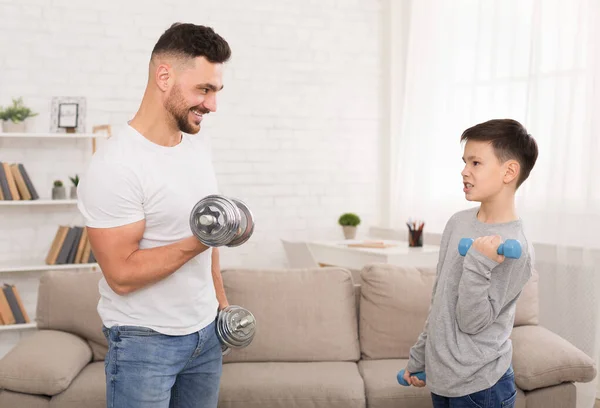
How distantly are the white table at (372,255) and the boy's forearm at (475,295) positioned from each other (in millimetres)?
2447

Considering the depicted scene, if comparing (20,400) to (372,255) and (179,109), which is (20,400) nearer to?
(179,109)

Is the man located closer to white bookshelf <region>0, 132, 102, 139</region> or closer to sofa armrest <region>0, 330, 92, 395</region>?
sofa armrest <region>0, 330, 92, 395</region>

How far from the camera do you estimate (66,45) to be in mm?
5270

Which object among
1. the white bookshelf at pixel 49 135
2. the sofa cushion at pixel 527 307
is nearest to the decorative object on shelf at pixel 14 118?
the white bookshelf at pixel 49 135

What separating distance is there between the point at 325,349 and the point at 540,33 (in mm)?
2379

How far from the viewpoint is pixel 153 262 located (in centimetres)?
166

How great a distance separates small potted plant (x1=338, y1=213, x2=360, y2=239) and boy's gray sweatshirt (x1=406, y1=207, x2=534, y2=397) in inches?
141

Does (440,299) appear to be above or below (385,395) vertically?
above

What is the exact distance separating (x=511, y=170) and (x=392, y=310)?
149 centimetres

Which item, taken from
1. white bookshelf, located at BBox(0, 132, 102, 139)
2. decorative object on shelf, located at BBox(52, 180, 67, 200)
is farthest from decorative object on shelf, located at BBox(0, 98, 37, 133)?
decorative object on shelf, located at BBox(52, 180, 67, 200)

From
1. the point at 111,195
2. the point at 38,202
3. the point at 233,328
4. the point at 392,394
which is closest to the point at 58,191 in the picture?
the point at 38,202

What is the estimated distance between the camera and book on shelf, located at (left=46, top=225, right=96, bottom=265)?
16.2 ft

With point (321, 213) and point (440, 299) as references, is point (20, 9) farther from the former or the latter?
point (440, 299)

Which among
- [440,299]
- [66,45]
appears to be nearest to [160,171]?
[440,299]
